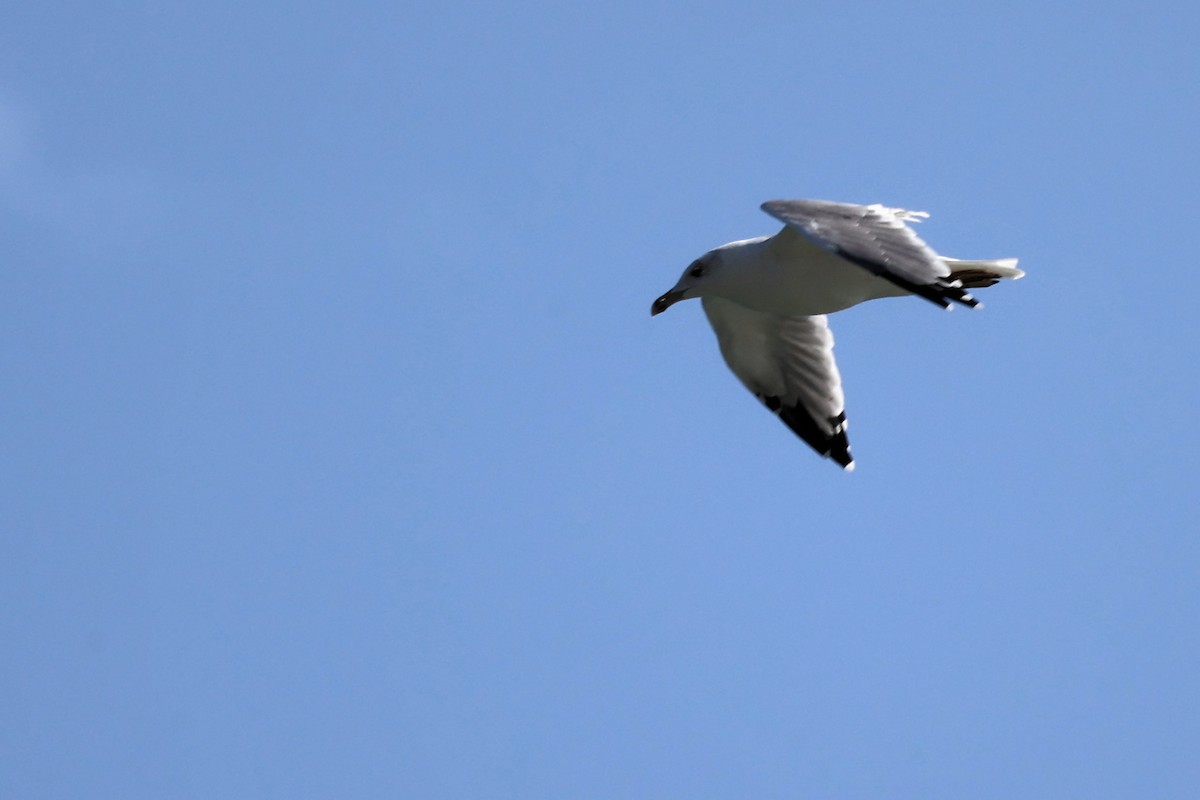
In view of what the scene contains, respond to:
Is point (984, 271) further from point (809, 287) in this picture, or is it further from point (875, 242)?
point (875, 242)

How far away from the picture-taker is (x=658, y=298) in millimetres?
9555

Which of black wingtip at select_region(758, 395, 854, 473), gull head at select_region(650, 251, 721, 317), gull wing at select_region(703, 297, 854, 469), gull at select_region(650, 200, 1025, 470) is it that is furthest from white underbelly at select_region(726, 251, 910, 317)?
black wingtip at select_region(758, 395, 854, 473)

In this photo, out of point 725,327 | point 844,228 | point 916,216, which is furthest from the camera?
point 725,327

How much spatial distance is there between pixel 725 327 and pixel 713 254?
1.05 metres

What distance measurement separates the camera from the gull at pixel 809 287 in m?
7.81

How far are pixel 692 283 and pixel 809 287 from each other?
73cm

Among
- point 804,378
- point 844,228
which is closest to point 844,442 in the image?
point 804,378

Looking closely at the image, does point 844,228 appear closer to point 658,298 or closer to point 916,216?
point 916,216

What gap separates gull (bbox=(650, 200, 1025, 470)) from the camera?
7.81m

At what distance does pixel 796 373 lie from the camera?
10.5 meters

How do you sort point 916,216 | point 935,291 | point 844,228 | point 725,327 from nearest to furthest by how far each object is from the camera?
1. point 935,291
2. point 844,228
3. point 916,216
4. point 725,327

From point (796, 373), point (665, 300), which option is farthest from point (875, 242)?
point (796, 373)

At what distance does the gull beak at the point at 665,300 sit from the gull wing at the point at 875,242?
1171 mm

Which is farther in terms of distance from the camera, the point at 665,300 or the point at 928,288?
the point at 665,300
